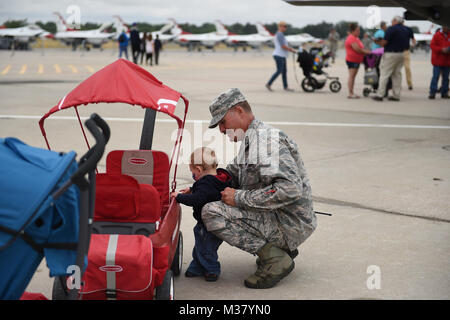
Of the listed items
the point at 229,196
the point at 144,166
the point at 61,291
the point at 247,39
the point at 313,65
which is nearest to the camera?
the point at 61,291

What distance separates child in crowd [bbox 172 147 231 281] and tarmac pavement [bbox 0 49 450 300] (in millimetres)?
92

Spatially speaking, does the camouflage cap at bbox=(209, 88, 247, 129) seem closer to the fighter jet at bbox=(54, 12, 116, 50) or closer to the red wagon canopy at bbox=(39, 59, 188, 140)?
the red wagon canopy at bbox=(39, 59, 188, 140)

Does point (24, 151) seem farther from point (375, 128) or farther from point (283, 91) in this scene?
point (283, 91)

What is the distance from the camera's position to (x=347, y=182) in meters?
6.72

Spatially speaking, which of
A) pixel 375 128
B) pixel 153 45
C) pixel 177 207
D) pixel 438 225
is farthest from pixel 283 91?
pixel 153 45

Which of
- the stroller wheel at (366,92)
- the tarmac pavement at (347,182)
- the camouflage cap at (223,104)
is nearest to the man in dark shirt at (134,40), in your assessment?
the tarmac pavement at (347,182)

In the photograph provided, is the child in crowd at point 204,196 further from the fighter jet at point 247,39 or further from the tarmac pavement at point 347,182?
the fighter jet at point 247,39

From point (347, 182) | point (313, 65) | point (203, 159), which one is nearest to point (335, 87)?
point (313, 65)

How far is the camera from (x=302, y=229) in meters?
3.90

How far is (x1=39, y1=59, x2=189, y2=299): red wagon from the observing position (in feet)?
10.6

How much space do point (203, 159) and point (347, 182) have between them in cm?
317

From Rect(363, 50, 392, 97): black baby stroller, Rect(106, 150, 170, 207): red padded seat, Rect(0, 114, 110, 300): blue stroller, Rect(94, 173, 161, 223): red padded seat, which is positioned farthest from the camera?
Rect(363, 50, 392, 97): black baby stroller

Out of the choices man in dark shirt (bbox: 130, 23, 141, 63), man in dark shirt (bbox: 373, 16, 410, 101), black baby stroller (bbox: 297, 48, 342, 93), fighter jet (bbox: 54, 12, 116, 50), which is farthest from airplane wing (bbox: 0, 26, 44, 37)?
man in dark shirt (bbox: 373, 16, 410, 101)

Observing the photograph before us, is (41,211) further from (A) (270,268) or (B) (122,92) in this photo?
(A) (270,268)
